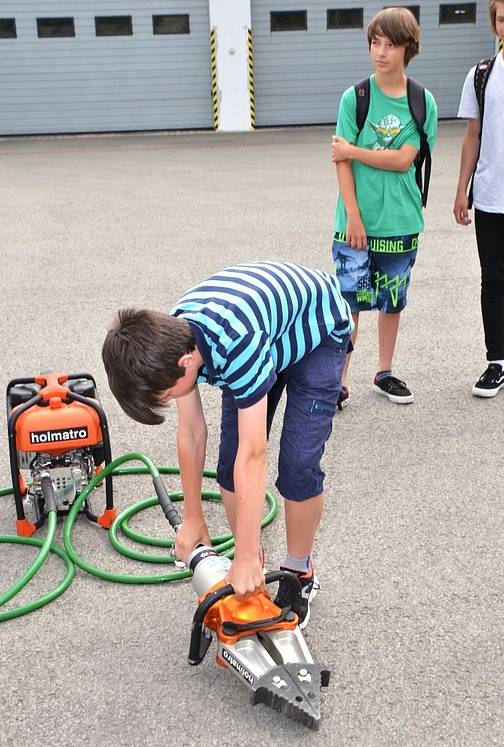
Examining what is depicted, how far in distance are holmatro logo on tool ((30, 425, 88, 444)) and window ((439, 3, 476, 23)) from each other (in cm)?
1762

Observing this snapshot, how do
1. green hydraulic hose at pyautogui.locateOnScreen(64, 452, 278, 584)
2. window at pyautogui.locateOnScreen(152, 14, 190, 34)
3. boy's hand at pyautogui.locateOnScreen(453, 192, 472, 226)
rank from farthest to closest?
window at pyautogui.locateOnScreen(152, 14, 190, 34), boy's hand at pyautogui.locateOnScreen(453, 192, 472, 226), green hydraulic hose at pyautogui.locateOnScreen(64, 452, 278, 584)

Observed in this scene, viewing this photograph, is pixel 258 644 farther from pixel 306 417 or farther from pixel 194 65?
pixel 194 65

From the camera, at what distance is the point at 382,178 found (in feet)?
14.3

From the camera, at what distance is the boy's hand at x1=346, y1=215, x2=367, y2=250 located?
170 inches

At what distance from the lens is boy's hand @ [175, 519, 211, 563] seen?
2691 mm

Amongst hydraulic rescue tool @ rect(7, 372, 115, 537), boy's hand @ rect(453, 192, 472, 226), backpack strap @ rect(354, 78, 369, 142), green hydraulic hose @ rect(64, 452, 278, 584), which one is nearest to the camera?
green hydraulic hose @ rect(64, 452, 278, 584)

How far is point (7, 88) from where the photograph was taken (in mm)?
18516

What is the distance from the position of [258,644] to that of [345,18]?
18.1 meters

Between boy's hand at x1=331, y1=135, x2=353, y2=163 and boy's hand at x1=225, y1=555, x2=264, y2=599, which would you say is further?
boy's hand at x1=331, y1=135, x2=353, y2=163

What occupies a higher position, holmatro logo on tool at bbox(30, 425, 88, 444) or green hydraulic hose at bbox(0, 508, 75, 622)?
holmatro logo on tool at bbox(30, 425, 88, 444)

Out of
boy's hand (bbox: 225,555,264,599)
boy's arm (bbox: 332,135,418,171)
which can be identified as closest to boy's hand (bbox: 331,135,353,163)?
boy's arm (bbox: 332,135,418,171)

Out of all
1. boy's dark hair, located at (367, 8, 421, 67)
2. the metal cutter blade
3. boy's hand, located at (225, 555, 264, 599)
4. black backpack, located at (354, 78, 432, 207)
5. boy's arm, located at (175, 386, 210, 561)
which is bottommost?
the metal cutter blade

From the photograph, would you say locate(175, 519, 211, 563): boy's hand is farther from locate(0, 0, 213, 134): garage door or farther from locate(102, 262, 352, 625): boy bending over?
locate(0, 0, 213, 134): garage door

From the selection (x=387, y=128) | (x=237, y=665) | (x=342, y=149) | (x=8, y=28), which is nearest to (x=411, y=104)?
(x=387, y=128)
